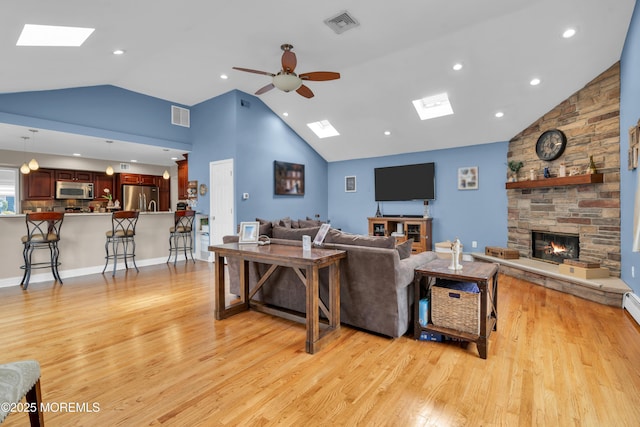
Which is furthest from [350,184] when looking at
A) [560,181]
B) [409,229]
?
[560,181]

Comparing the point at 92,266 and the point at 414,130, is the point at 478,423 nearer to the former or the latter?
the point at 414,130

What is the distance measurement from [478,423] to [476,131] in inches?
216

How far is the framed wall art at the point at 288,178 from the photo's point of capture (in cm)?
690

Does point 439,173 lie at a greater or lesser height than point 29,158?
lesser

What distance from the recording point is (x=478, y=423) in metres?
1.61

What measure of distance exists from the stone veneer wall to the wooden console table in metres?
3.88

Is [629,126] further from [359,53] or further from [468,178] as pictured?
[359,53]

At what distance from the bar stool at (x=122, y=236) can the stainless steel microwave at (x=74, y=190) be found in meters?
3.49

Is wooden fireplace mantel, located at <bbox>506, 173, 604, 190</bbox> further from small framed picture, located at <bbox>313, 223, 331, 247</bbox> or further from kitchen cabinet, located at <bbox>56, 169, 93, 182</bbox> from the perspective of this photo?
kitchen cabinet, located at <bbox>56, 169, 93, 182</bbox>

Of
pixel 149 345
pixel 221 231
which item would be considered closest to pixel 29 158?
pixel 221 231

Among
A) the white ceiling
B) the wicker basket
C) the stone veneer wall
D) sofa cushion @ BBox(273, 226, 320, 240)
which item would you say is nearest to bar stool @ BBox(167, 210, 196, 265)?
the white ceiling

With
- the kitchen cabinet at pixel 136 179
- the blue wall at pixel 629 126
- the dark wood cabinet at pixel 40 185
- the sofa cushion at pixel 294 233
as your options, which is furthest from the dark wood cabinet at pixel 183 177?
the blue wall at pixel 629 126

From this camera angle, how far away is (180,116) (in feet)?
21.8

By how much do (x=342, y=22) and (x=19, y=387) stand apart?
422cm
